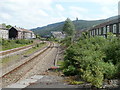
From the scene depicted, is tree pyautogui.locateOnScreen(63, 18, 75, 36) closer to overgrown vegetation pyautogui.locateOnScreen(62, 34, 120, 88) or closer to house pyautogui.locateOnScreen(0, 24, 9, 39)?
house pyautogui.locateOnScreen(0, 24, 9, 39)

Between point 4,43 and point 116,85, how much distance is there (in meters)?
39.8

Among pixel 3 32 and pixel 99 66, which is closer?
pixel 99 66

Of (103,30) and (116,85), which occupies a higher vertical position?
(103,30)

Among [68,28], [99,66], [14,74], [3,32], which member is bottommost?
[14,74]

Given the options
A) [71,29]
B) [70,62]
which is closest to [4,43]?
[70,62]

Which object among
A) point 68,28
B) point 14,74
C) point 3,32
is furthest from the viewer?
point 68,28

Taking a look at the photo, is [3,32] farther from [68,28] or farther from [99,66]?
[99,66]

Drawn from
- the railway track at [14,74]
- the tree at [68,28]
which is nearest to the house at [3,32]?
the tree at [68,28]

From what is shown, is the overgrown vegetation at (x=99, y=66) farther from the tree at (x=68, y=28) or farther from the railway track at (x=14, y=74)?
the tree at (x=68, y=28)

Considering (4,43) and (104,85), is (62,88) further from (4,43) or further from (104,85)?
(4,43)

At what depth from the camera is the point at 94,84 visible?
6801 mm

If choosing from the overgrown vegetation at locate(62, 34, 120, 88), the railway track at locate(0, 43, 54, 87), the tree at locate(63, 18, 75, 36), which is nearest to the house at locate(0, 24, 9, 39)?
the tree at locate(63, 18, 75, 36)

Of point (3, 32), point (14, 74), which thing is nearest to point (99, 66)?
point (14, 74)

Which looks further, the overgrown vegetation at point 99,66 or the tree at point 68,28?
the tree at point 68,28
